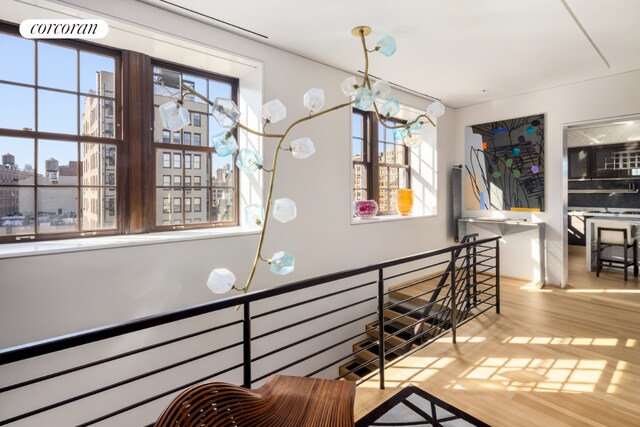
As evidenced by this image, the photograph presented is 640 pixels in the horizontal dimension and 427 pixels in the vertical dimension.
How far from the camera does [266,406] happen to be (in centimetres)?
119

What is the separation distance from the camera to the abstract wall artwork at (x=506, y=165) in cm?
456

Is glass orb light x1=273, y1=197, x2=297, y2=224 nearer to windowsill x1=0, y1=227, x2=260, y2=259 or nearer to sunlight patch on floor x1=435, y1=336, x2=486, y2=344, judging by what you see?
windowsill x1=0, y1=227, x2=260, y2=259

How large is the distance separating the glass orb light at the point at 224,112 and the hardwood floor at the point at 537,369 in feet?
5.68

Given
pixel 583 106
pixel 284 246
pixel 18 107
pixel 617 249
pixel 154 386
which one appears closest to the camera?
pixel 18 107

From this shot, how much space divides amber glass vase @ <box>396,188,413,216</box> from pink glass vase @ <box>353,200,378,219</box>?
803mm

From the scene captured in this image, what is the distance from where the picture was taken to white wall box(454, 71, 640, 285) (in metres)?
3.88

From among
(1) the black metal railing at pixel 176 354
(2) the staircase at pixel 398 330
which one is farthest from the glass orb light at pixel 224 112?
(2) the staircase at pixel 398 330

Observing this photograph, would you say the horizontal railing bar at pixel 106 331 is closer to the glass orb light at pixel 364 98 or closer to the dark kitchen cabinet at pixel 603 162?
the glass orb light at pixel 364 98

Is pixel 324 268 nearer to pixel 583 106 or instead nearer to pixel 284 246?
pixel 284 246

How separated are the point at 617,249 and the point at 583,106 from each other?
8.71 ft

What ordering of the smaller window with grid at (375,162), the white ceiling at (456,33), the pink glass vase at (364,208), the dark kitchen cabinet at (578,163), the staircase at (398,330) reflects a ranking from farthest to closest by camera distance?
the dark kitchen cabinet at (578,163) < the smaller window with grid at (375,162) < the pink glass vase at (364,208) < the staircase at (398,330) < the white ceiling at (456,33)

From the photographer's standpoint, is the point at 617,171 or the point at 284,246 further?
the point at 617,171

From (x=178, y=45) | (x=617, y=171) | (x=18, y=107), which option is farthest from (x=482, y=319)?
(x=617, y=171)

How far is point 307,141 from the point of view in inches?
68.4
